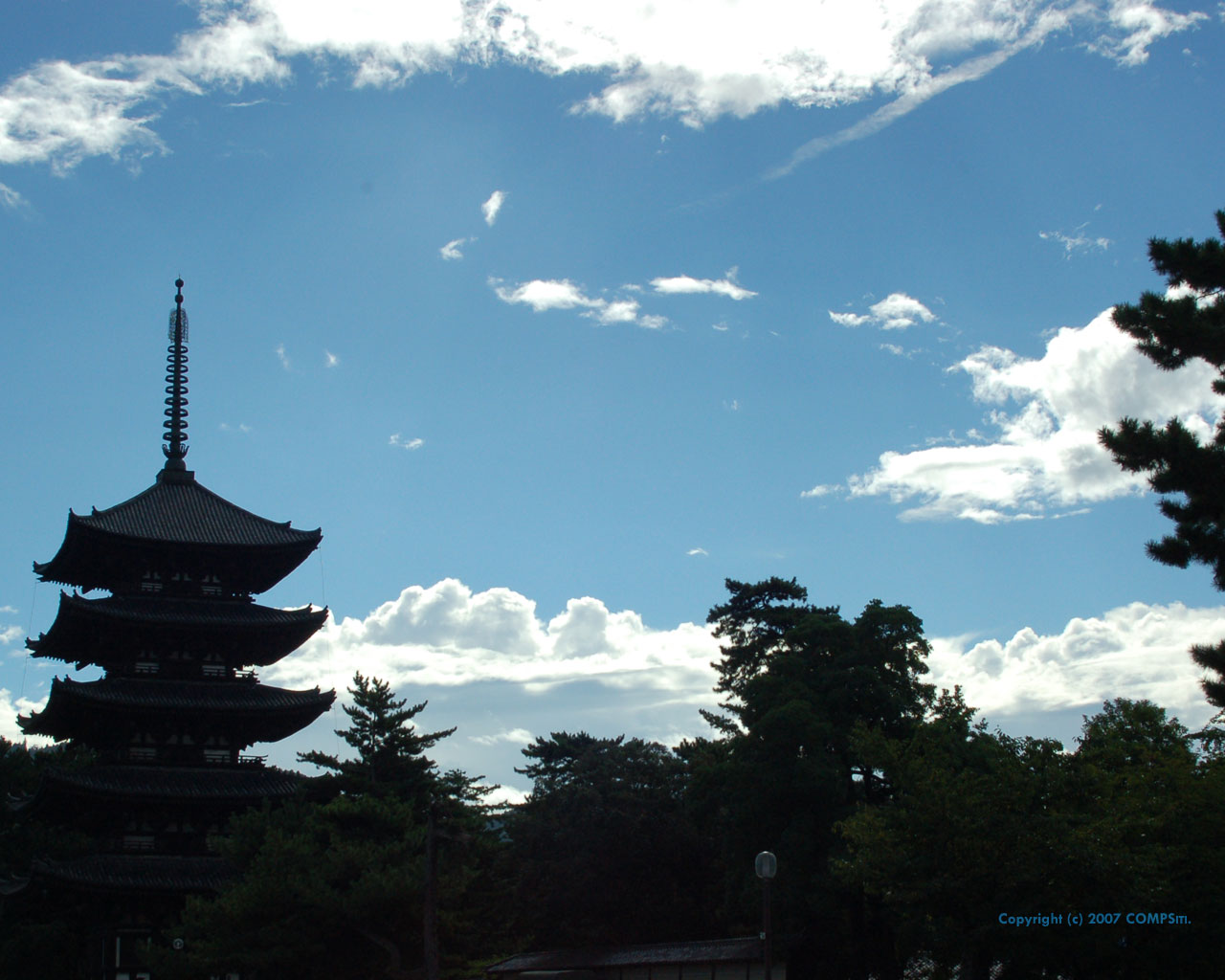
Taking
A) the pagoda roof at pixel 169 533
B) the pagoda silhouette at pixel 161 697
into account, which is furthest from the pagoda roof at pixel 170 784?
the pagoda roof at pixel 169 533

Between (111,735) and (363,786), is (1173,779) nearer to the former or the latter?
(363,786)

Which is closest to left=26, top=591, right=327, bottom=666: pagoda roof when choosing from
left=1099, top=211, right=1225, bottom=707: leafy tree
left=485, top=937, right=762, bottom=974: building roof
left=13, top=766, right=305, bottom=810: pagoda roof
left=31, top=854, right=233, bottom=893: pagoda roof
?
left=13, top=766, right=305, bottom=810: pagoda roof

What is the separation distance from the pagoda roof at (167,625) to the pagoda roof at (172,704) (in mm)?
1483

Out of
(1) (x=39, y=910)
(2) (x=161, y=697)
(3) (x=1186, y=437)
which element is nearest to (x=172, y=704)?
(2) (x=161, y=697)

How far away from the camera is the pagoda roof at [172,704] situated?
1501 inches

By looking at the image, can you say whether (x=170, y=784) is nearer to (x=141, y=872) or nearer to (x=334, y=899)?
(x=141, y=872)

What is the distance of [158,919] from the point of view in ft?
122

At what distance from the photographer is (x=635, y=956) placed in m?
42.7

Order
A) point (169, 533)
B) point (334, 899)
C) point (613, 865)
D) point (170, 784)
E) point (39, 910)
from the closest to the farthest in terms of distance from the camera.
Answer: point (334, 899), point (170, 784), point (39, 910), point (169, 533), point (613, 865)

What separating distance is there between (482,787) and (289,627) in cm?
1182

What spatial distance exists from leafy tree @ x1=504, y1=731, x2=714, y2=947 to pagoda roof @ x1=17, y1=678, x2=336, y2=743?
48.1 feet

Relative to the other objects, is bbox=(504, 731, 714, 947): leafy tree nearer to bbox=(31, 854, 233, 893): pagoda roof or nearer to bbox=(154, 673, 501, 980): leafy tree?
bbox=(154, 673, 501, 980): leafy tree

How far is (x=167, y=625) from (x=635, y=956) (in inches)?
762

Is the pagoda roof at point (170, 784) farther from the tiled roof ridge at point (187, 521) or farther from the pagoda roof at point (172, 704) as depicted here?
the tiled roof ridge at point (187, 521)
